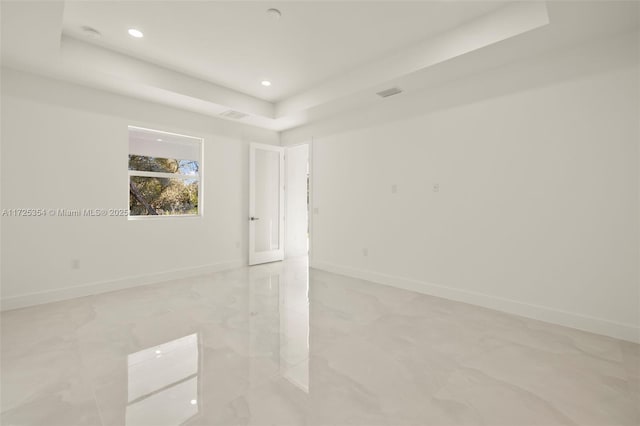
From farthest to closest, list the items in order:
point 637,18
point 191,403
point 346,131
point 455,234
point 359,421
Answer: point 346,131 < point 455,234 < point 637,18 < point 191,403 < point 359,421

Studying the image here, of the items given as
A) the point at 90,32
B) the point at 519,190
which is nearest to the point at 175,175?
the point at 90,32

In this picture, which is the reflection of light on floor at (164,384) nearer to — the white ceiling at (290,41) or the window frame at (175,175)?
the window frame at (175,175)

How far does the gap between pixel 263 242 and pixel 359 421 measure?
4.51m

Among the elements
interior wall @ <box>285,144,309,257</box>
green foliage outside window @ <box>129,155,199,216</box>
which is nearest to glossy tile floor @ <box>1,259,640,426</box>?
green foliage outside window @ <box>129,155,199,216</box>

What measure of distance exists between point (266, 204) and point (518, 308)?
4381 mm

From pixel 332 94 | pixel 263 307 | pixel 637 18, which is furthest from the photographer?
pixel 332 94

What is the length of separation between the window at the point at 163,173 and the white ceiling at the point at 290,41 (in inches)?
26.5

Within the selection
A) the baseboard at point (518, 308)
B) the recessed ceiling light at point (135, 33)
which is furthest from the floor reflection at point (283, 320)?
the recessed ceiling light at point (135, 33)

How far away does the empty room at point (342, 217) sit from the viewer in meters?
1.93

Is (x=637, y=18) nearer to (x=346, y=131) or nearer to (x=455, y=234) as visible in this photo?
(x=455, y=234)

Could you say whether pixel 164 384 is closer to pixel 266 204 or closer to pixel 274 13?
pixel 274 13

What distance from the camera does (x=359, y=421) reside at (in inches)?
63.5

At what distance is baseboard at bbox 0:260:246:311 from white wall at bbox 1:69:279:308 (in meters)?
0.01

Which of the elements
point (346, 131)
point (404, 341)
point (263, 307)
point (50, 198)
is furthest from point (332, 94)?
point (50, 198)
